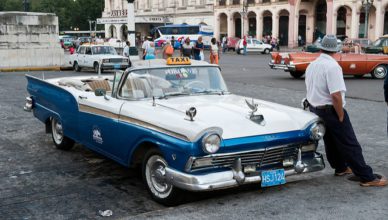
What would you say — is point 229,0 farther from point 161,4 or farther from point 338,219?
point 338,219

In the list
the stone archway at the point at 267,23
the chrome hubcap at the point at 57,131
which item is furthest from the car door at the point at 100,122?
the stone archway at the point at 267,23

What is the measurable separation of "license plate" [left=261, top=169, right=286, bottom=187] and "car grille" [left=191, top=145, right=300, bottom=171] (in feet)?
0.38

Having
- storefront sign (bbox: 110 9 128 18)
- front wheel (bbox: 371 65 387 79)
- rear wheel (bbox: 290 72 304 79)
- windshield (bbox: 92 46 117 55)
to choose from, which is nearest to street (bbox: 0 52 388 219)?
rear wheel (bbox: 290 72 304 79)

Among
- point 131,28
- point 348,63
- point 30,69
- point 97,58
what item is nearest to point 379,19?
point 131,28

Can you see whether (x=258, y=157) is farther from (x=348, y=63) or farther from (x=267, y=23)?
(x=267, y=23)

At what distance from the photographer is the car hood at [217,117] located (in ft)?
15.9

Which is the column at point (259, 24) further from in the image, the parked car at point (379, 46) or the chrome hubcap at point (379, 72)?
the chrome hubcap at point (379, 72)

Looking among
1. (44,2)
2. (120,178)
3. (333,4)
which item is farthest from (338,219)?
(44,2)

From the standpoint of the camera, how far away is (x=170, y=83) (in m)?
6.21

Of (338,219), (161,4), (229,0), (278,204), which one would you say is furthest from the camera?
(161,4)

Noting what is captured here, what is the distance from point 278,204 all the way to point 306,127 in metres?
0.93

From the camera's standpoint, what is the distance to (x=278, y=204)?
16.5ft

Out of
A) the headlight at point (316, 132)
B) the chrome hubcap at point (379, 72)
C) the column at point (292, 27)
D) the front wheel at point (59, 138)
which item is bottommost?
the front wheel at point (59, 138)

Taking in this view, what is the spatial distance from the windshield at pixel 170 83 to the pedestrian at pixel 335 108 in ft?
4.42
